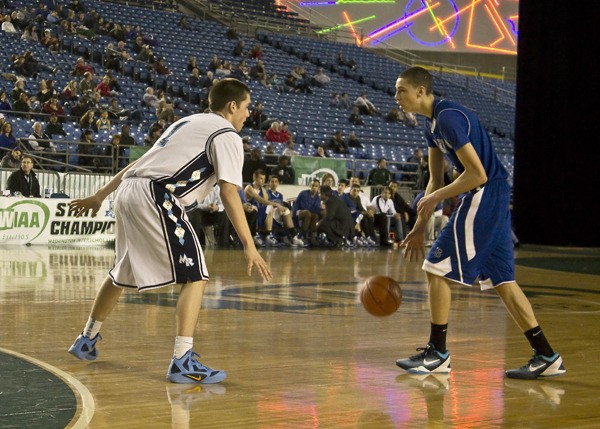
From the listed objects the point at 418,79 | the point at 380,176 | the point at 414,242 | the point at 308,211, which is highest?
the point at 418,79

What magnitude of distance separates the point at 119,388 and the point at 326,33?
3455 centimetres

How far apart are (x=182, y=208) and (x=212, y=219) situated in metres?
13.0

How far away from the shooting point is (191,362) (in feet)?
16.9

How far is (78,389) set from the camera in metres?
4.83

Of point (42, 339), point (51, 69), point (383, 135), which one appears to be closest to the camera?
point (42, 339)

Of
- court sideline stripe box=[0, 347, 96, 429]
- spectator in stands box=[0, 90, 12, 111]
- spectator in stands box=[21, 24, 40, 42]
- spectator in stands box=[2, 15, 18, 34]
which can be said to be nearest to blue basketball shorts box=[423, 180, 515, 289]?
court sideline stripe box=[0, 347, 96, 429]

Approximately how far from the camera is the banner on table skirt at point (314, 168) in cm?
2114

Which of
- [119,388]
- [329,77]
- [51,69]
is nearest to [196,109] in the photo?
[51,69]

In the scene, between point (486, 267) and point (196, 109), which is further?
point (196, 109)

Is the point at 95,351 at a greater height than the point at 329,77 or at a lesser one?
lesser

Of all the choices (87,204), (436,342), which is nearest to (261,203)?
(87,204)

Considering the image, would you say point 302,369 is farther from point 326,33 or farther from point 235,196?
point 326,33

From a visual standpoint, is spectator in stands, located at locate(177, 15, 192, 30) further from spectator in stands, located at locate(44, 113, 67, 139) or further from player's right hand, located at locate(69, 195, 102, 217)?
player's right hand, located at locate(69, 195, 102, 217)

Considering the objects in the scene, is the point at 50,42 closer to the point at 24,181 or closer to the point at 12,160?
the point at 12,160
